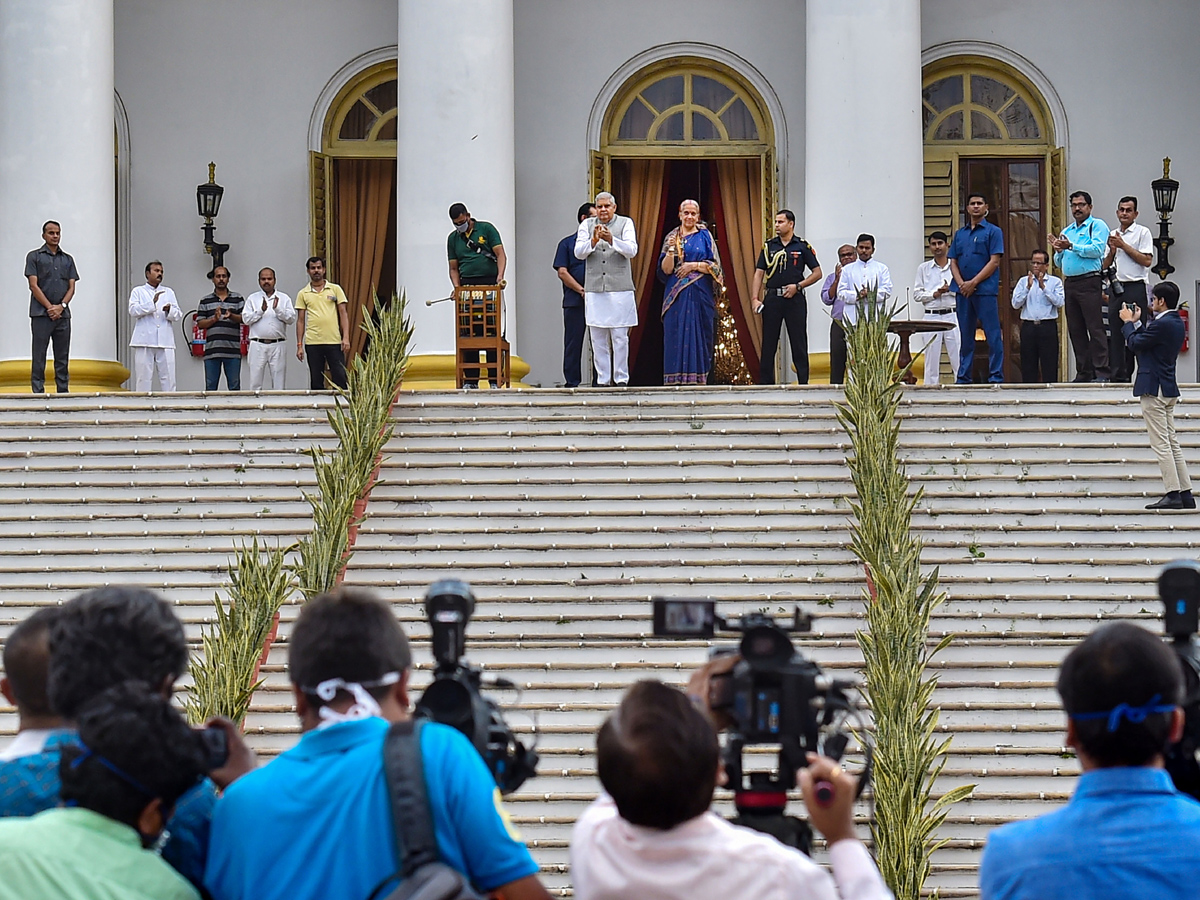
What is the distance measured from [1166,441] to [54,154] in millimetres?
10400

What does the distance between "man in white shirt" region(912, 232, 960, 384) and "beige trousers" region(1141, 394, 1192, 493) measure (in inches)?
143

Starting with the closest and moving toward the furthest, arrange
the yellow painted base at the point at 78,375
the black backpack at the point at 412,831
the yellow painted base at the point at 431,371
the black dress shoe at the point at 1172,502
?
the black backpack at the point at 412,831 → the black dress shoe at the point at 1172,502 → the yellow painted base at the point at 78,375 → the yellow painted base at the point at 431,371

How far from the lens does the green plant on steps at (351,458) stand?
8805 millimetres

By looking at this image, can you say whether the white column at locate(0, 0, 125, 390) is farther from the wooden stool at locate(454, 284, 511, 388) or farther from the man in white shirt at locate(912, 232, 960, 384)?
the man in white shirt at locate(912, 232, 960, 384)

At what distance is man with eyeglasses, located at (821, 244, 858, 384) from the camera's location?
45.0 feet

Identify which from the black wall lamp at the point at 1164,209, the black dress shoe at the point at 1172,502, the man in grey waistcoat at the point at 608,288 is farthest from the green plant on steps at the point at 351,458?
the black wall lamp at the point at 1164,209

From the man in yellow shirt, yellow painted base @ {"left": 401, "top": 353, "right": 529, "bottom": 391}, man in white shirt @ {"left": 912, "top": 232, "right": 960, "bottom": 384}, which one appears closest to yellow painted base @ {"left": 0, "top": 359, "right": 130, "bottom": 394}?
the man in yellow shirt

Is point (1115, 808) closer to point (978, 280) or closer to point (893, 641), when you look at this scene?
point (893, 641)

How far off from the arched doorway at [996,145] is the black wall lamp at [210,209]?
25.1 ft

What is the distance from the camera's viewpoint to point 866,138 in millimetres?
15586

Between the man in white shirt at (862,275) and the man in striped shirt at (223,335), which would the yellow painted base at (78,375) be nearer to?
the man in striped shirt at (223,335)

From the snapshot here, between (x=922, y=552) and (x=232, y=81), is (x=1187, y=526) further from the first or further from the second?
(x=232, y=81)

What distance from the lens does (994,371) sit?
13.9 m

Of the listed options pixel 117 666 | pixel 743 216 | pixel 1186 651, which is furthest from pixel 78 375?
pixel 1186 651
